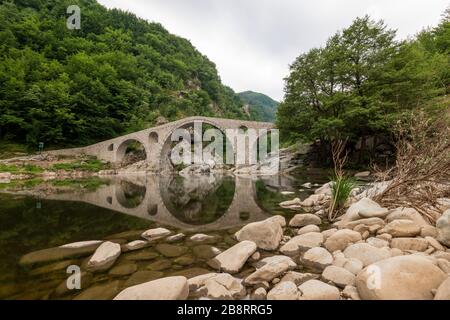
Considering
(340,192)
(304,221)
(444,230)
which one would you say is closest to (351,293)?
(444,230)

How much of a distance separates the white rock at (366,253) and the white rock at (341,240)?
0.30 m

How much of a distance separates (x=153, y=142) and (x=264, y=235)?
27552 millimetres

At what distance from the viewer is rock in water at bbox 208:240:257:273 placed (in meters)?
3.02

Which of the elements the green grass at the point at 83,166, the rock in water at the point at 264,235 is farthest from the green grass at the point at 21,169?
the rock in water at the point at 264,235

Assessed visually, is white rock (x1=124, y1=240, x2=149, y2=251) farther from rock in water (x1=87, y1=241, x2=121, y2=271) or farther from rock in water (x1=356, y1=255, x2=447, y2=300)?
rock in water (x1=356, y1=255, x2=447, y2=300)

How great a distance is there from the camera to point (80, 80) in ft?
103

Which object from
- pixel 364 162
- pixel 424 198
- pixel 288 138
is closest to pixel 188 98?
pixel 288 138

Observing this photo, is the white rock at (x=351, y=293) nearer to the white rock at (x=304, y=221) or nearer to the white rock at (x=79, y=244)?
the white rock at (x=304, y=221)

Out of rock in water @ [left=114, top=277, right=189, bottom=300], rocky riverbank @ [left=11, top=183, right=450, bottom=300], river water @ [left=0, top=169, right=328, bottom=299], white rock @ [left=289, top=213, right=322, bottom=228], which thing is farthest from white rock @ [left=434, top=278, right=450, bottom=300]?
white rock @ [left=289, top=213, right=322, bottom=228]

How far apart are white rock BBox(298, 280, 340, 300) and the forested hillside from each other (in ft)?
107

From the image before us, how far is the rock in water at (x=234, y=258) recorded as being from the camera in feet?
9.90

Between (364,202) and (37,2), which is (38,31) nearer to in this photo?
(37,2)
